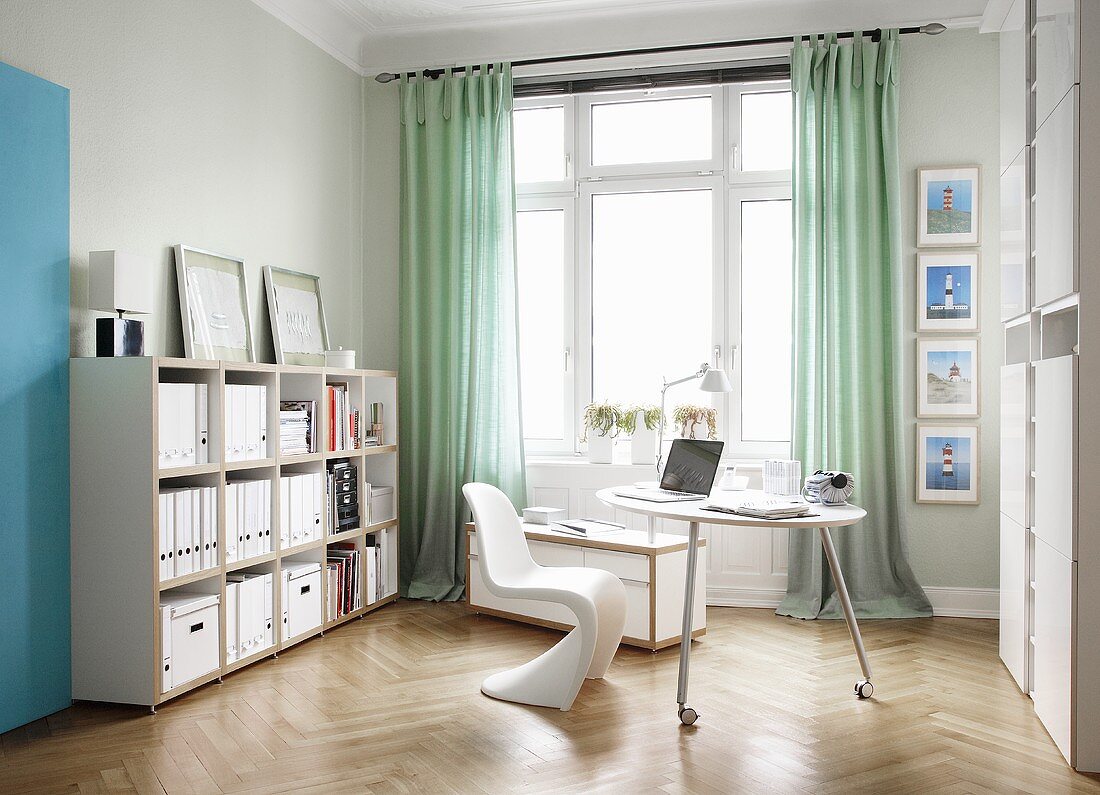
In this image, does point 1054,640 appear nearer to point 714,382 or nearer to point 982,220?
point 714,382

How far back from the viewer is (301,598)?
3996 millimetres

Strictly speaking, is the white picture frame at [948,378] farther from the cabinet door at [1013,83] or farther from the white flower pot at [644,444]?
the white flower pot at [644,444]

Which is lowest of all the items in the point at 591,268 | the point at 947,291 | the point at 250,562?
the point at 250,562

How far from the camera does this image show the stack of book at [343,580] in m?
4.24

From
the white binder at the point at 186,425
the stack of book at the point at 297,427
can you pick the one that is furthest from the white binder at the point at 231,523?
the stack of book at the point at 297,427

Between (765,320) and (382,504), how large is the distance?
92.5 inches

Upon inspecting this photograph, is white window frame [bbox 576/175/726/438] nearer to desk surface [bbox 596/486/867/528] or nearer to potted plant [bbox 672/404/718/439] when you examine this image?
potted plant [bbox 672/404/718/439]

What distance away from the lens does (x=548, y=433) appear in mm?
5207

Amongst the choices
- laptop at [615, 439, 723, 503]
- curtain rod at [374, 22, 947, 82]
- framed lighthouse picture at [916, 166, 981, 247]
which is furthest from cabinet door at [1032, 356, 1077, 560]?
curtain rod at [374, 22, 947, 82]

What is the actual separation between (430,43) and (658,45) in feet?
4.41

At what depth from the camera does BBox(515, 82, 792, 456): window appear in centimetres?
491

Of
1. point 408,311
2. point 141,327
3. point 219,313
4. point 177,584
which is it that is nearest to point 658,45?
point 408,311

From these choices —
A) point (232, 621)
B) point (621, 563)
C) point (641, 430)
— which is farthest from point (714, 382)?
point (232, 621)

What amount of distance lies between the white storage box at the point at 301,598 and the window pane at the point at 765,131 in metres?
3.17
